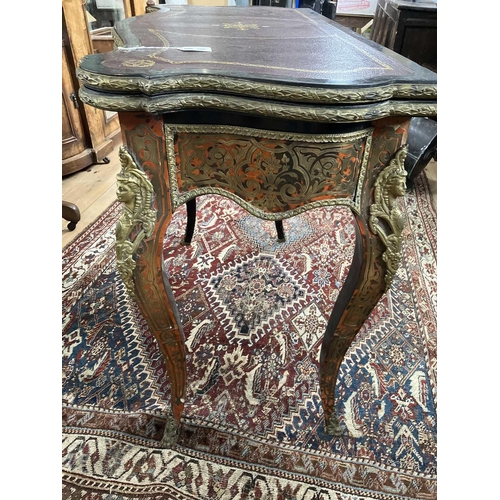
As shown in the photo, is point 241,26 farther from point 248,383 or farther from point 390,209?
point 248,383

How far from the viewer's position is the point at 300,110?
53 cm

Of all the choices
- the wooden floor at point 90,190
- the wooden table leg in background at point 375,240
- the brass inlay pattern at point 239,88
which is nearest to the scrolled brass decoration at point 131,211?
the brass inlay pattern at point 239,88

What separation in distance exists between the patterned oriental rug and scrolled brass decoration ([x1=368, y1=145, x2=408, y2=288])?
548 mm

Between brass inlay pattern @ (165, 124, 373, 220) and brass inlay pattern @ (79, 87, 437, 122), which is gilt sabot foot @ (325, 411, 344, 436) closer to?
brass inlay pattern @ (165, 124, 373, 220)

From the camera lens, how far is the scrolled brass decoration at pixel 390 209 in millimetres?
622

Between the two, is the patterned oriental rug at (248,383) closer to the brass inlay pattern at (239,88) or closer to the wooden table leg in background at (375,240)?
the wooden table leg in background at (375,240)

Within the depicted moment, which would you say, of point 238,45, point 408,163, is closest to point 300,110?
point 238,45

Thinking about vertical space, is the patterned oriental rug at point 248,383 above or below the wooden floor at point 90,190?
below

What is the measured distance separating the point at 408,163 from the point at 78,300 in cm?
191

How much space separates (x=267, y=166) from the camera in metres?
0.61

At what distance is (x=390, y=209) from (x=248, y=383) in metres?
0.71

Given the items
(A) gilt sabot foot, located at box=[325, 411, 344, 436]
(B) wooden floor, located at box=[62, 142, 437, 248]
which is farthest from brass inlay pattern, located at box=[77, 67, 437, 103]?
(B) wooden floor, located at box=[62, 142, 437, 248]

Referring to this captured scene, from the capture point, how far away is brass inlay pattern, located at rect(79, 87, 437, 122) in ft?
1.72

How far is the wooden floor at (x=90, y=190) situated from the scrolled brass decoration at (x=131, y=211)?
1149mm
